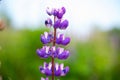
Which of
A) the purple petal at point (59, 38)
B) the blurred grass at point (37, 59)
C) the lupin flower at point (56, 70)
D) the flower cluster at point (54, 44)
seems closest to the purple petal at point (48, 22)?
the flower cluster at point (54, 44)

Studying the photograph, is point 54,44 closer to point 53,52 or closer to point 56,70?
point 53,52

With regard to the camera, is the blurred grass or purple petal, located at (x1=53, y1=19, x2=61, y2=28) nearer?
purple petal, located at (x1=53, y1=19, x2=61, y2=28)

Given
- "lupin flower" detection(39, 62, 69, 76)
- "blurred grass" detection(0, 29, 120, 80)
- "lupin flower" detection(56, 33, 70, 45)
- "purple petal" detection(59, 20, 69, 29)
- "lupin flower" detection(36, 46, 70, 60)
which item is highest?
"purple petal" detection(59, 20, 69, 29)

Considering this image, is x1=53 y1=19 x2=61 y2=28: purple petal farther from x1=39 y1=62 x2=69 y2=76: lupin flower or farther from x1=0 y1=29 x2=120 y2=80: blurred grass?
x1=0 y1=29 x2=120 y2=80: blurred grass

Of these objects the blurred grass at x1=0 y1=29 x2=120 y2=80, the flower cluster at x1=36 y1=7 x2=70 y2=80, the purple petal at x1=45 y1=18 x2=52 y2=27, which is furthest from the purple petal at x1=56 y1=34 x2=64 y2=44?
the blurred grass at x1=0 y1=29 x2=120 y2=80

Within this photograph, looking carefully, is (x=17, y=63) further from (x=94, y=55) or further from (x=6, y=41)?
(x=94, y=55)

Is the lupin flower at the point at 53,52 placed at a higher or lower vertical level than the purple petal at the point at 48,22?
lower

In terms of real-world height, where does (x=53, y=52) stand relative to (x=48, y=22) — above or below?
below

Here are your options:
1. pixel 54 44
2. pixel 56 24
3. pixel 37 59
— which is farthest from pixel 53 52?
pixel 37 59

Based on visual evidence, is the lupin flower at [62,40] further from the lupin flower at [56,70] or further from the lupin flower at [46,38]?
the lupin flower at [56,70]
